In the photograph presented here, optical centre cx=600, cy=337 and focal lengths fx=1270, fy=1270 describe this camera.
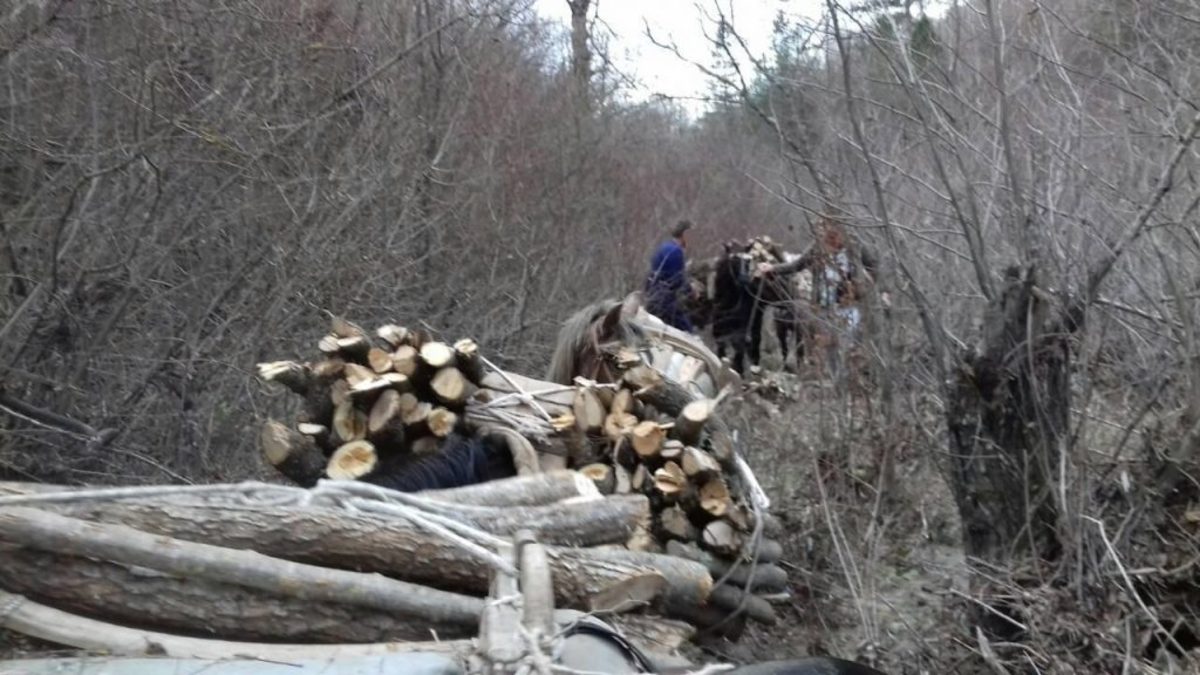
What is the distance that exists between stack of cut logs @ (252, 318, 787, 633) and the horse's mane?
460 mm

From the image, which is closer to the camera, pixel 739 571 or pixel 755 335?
pixel 739 571

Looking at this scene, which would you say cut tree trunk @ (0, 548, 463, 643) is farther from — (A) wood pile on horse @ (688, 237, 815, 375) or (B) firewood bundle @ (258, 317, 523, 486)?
(A) wood pile on horse @ (688, 237, 815, 375)

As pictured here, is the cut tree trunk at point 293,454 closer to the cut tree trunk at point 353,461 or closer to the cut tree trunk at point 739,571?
the cut tree trunk at point 353,461

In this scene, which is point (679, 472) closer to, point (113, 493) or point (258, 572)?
point (258, 572)

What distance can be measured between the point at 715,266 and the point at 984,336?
8259 mm

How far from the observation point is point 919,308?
5.53 m

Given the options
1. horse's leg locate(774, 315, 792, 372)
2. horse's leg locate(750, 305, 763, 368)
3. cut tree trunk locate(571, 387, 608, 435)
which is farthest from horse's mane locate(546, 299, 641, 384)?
horse's leg locate(750, 305, 763, 368)

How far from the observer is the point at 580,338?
6352mm

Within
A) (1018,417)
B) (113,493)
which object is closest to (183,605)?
(113,493)

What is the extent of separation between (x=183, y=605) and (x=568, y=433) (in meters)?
2.61

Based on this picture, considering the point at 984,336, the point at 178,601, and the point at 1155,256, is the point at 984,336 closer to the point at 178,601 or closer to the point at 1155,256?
the point at 1155,256

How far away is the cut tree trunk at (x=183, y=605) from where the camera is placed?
2967mm

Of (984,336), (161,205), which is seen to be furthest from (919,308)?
(161,205)

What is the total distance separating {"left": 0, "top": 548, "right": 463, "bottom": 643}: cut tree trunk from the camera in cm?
297
